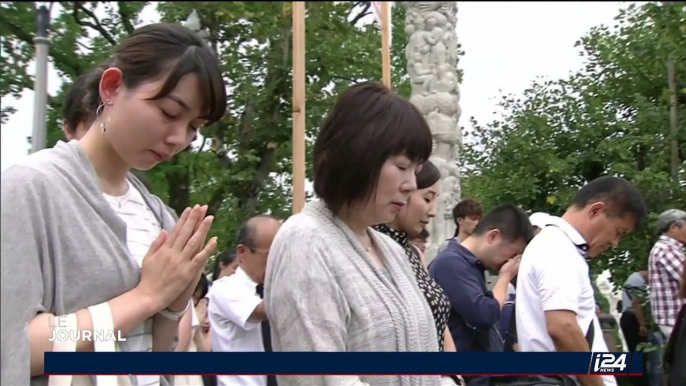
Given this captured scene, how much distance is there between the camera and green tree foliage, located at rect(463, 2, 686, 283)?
297 cm

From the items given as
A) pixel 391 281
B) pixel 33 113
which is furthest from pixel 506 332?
pixel 33 113

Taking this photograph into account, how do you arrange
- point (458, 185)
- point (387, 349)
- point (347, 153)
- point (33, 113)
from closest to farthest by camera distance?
1. point (387, 349)
2. point (347, 153)
3. point (33, 113)
4. point (458, 185)

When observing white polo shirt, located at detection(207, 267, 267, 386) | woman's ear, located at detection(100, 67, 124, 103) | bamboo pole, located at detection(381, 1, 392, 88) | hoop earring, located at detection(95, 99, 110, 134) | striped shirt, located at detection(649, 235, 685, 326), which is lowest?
white polo shirt, located at detection(207, 267, 267, 386)

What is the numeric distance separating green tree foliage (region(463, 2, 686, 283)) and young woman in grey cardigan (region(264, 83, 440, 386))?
51.9 inches

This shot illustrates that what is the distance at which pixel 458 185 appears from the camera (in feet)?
13.0

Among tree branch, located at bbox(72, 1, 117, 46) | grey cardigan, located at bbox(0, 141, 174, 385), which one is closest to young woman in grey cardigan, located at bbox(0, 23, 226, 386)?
grey cardigan, located at bbox(0, 141, 174, 385)

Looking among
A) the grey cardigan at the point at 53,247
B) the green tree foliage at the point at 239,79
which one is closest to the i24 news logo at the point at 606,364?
the grey cardigan at the point at 53,247

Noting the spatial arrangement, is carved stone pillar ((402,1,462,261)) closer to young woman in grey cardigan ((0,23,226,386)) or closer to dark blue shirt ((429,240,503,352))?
dark blue shirt ((429,240,503,352))

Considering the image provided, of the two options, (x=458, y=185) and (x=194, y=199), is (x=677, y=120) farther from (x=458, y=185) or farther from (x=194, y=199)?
(x=194, y=199)

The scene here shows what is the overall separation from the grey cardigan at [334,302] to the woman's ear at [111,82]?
56cm

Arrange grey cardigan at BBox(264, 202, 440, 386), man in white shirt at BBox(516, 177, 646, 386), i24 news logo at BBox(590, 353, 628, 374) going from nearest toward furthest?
1. grey cardigan at BBox(264, 202, 440, 386)
2. i24 news logo at BBox(590, 353, 628, 374)
3. man in white shirt at BBox(516, 177, 646, 386)

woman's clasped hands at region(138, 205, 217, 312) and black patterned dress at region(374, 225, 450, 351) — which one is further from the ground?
woman's clasped hands at region(138, 205, 217, 312)

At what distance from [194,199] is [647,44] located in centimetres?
242

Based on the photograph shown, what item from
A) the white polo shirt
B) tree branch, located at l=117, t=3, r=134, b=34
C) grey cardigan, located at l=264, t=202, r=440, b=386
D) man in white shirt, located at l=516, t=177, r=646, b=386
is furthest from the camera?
tree branch, located at l=117, t=3, r=134, b=34
